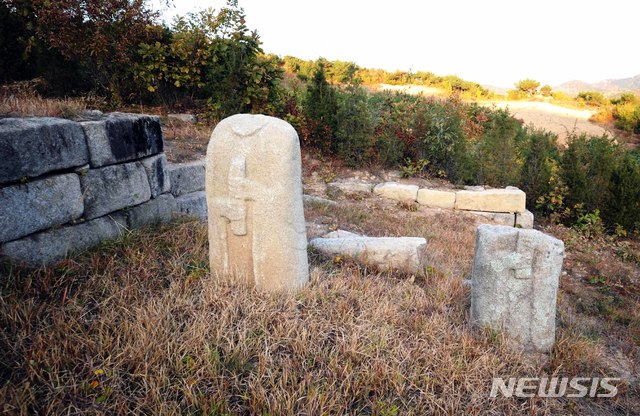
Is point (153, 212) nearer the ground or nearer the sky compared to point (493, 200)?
nearer the sky

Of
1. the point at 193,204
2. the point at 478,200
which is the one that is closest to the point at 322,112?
the point at 478,200

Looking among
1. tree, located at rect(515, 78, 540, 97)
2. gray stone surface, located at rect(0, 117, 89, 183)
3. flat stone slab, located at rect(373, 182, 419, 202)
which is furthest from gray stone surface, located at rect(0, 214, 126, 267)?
tree, located at rect(515, 78, 540, 97)

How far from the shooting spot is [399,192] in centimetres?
761

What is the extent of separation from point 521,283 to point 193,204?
354cm

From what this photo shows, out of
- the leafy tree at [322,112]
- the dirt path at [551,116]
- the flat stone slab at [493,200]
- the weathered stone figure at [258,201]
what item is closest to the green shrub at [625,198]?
the flat stone slab at [493,200]

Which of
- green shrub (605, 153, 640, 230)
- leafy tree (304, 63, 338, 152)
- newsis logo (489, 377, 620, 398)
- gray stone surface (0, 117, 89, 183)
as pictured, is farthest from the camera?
leafy tree (304, 63, 338, 152)

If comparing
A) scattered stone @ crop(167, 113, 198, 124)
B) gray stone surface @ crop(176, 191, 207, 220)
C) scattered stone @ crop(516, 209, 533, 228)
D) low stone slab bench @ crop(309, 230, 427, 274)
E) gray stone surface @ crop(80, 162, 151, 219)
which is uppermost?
scattered stone @ crop(167, 113, 198, 124)

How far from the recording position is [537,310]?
2812 mm

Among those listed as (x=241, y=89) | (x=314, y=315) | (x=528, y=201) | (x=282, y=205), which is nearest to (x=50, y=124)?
(x=282, y=205)

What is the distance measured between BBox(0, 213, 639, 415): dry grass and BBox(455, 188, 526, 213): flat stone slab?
440 cm

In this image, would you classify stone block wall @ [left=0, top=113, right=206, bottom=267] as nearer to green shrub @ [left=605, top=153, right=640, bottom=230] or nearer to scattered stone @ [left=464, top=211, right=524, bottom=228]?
scattered stone @ [left=464, top=211, right=524, bottom=228]

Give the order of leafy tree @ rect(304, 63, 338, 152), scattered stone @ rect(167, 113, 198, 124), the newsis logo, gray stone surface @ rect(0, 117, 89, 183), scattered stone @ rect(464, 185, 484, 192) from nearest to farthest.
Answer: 1. the newsis logo
2. gray stone surface @ rect(0, 117, 89, 183)
3. scattered stone @ rect(167, 113, 198, 124)
4. scattered stone @ rect(464, 185, 484, 192)
5. leafy tree @ rect(304, 63, 338, 152)

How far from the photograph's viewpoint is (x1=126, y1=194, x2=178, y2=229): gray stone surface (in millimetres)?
3697

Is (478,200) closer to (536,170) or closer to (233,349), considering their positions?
(536,170)
